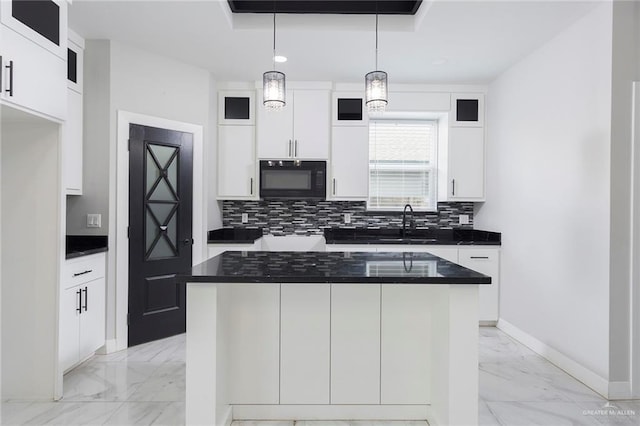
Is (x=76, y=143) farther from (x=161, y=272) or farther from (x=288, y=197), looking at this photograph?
(x=288, y=197)

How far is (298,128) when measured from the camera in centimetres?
432

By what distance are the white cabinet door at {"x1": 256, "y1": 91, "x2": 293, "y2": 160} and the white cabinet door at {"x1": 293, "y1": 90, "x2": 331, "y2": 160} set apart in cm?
8

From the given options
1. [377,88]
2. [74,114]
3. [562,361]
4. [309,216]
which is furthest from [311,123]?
[562,361]

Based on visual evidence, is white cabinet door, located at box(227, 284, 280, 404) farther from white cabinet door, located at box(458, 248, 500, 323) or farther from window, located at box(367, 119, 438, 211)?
window, located at box(367, 119, 438, 211)

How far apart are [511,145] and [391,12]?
1.81 meters

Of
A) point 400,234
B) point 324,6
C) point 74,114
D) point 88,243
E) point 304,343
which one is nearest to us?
point 304,343

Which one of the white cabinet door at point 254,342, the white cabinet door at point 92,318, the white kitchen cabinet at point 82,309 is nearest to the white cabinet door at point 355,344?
the white cabinet door at point 254,342

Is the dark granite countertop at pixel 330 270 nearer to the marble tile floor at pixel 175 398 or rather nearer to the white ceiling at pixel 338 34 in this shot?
the marble tile floor at pixel 175 398

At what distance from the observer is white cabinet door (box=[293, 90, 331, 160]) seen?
432 cm

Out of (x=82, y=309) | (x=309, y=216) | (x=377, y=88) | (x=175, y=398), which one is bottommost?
(x=175, y=398)

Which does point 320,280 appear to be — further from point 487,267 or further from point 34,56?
point 487,267

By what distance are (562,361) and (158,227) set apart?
3592mm

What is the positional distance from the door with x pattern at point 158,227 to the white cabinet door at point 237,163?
53 cm

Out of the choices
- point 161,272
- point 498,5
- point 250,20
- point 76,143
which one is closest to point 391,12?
point 498,5
